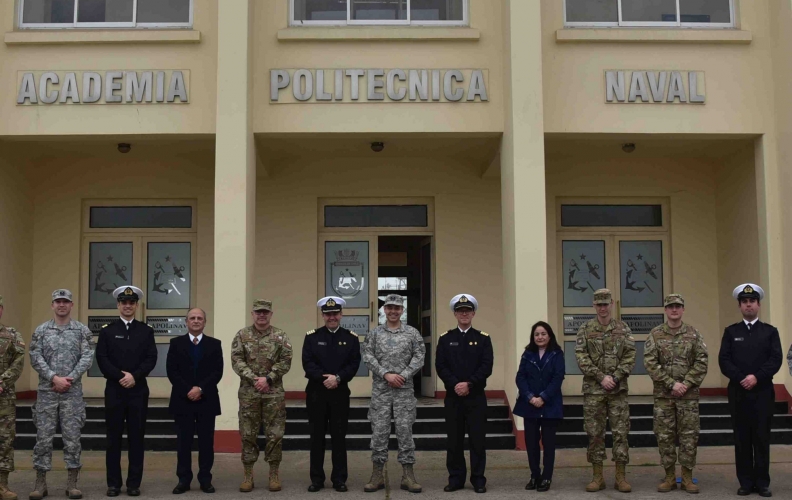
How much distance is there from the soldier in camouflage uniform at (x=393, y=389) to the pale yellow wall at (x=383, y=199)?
3891 mm

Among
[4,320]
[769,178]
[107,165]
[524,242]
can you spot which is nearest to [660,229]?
[769,178]

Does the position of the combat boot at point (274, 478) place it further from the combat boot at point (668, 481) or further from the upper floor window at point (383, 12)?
the upper floor window at point (383, 12)

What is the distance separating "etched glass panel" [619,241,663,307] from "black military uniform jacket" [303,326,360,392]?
5.33 metres

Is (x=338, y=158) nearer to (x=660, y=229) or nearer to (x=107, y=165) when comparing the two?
(x=107, y=165)

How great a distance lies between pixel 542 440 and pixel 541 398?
39cm

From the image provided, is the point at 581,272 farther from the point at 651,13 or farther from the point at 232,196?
the point at 232,196

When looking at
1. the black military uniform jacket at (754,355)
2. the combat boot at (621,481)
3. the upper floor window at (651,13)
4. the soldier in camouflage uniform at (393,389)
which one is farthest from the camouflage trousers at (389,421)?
the upper floor window at (651,13)

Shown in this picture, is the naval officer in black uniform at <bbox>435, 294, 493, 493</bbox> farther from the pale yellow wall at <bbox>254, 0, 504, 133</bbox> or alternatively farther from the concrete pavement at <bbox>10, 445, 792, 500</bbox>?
the pale yellow wall at <bbox>254, 0, 504, 133</bbox>

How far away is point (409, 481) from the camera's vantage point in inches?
301

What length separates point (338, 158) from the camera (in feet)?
38.8

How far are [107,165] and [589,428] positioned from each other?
7.48 meters

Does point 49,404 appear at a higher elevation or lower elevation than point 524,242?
lower

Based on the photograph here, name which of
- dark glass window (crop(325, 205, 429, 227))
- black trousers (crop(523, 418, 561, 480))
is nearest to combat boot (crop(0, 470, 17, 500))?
black trousers (crop(523, 418, 561, 480))

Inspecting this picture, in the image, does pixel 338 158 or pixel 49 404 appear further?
pixel 338 158
